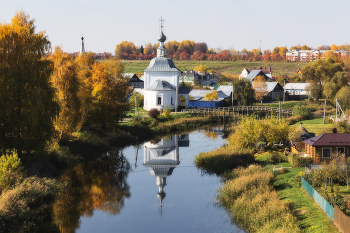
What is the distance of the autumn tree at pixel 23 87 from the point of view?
20688 mm

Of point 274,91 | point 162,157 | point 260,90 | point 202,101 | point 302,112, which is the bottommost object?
point 162,157

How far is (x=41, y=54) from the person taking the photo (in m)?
22.2

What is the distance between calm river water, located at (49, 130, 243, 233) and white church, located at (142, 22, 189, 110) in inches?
787

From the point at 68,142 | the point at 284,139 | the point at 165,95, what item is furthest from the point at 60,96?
the point at 165,95

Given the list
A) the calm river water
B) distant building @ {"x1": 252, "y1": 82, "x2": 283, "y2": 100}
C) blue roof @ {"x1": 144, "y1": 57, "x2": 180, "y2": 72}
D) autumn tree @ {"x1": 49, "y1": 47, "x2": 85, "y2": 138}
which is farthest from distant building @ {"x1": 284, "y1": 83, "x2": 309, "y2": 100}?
autumn tree @ {"x1": 49, "y1": 47, "x2": 85, "y2": 138}

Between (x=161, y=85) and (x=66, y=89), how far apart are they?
2456 centimetres

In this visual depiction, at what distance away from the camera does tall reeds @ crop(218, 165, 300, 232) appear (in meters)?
16.1

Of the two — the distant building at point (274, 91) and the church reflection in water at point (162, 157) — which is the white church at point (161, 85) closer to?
the church reflection in water at point (162, 157)

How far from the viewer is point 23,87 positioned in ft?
69.2

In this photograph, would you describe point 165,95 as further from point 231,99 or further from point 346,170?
point 346,170

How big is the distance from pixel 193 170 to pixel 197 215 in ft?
27.8

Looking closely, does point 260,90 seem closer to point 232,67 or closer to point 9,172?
point 9,172

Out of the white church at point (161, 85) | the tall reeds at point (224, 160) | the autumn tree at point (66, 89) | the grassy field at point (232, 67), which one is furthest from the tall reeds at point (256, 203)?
the grassy field at point (232, 67)

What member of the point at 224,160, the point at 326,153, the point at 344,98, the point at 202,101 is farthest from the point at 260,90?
the point at 326,153
